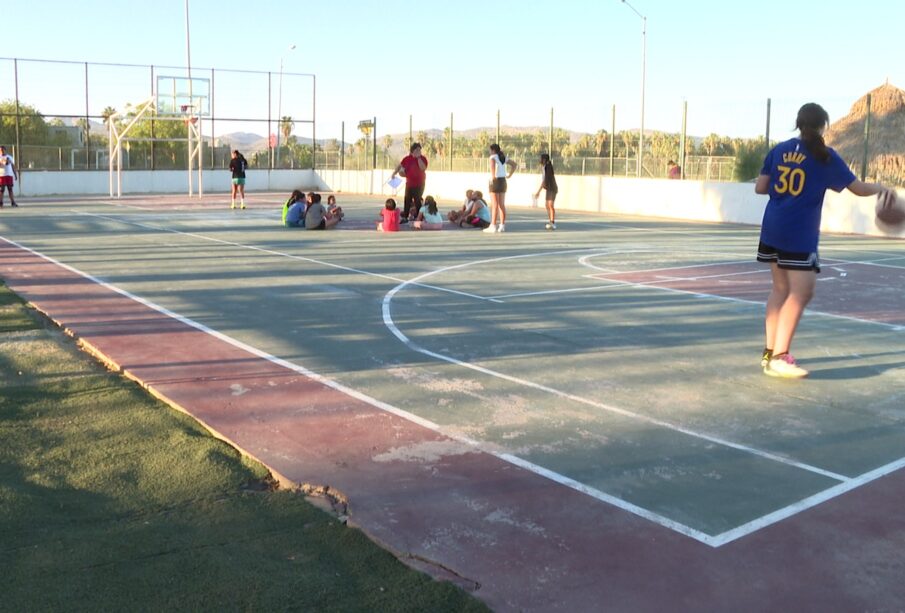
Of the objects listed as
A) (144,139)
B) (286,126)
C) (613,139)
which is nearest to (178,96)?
(144,139)

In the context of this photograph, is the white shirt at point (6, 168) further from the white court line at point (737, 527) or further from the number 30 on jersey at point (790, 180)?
the number 30 on jersey at point (790, 180)

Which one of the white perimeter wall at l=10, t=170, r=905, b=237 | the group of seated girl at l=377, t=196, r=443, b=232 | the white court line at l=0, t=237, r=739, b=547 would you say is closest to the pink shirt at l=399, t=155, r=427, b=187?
the group of seated girl at l=377, t=196, r=443, b=232

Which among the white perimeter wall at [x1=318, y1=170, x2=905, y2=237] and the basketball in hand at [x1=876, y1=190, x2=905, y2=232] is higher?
the white perimeter wall at [x1=318, y1=170, x2=905, y2=237]

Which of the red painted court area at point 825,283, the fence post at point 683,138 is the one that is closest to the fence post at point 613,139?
the fence post at point 683,138

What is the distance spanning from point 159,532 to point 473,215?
18.7 meters

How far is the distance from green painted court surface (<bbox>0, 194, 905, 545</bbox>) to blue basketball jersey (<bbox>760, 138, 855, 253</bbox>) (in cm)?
119

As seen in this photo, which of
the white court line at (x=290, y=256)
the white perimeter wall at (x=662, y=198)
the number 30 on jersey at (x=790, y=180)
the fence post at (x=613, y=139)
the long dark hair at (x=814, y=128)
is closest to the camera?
the long dark hair at (x=814, y=128)

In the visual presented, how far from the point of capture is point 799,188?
742cm

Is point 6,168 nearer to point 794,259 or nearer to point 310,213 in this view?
point 310,213

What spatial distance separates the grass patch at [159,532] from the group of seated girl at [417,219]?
15.0m

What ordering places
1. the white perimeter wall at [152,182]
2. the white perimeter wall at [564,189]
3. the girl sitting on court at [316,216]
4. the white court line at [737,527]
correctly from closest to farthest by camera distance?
the white court line at [737,527] < the girl sitting on court at [316,216] < the white perimeter wall at [564,189] < the white perimeter wall at [152,182]

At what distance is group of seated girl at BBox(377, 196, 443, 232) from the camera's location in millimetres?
21047

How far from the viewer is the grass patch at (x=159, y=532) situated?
11.8 feet

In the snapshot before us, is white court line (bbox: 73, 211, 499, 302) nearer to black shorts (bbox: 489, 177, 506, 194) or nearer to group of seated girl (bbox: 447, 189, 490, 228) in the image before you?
black shorts (bbox: 489, 177, 506, 194)
